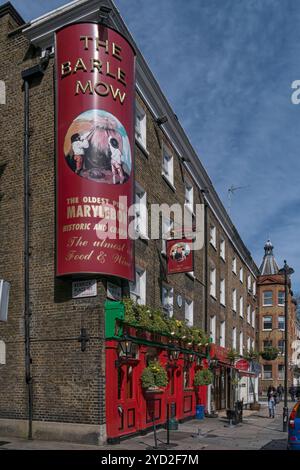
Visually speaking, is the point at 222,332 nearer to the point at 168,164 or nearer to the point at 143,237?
the point at 168,164

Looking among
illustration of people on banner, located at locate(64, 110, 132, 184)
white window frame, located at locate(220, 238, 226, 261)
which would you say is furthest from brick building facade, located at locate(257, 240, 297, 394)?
illustration of people on banner, located at locate(64, 110, 132, 184)

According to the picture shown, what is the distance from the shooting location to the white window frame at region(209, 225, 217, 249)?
110ft

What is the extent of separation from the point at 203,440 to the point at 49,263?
7.61m

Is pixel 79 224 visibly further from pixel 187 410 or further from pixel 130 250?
pixel 187 410

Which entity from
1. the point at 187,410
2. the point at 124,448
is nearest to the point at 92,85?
the point at 124,448

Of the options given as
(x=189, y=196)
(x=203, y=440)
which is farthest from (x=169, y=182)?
(x=203, y=440)

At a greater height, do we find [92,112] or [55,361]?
[92,112]

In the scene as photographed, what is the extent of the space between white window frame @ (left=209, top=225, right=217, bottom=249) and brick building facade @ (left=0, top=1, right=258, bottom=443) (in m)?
8.60

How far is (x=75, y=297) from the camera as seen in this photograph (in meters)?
17.3

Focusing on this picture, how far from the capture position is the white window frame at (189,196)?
28341 mm

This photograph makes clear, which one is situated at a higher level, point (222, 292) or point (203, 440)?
point (222, 292)

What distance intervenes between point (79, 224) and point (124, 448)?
640 centimetres

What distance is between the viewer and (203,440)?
18844mm

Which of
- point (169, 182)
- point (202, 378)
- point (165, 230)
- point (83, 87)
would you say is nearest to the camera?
point (83, 87)
